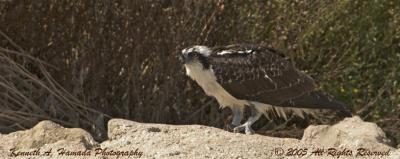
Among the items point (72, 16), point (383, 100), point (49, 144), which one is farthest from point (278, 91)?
point (49, 144)

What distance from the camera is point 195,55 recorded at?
6.80 m

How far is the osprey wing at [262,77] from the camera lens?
699cm

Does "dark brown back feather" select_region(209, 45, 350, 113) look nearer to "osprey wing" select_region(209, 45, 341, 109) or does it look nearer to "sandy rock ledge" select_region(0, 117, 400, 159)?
"osprey wing" select_region(209, 45, 341, 109)

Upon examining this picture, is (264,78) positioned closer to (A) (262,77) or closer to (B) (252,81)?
(A) (262,77)

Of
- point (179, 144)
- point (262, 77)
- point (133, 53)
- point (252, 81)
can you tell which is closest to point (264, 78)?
point (262, 77)

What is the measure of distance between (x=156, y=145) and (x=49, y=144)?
625mm

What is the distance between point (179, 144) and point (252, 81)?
147 cm

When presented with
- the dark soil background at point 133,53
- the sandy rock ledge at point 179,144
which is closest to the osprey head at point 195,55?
the dark soil background at point 133,53

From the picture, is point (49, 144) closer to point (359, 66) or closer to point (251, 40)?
point (251, 40)

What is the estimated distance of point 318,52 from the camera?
25.6 ft

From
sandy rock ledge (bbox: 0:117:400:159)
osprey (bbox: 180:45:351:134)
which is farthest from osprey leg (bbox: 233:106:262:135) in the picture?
sandy rock ledge (bbox: 0:117:400:159)

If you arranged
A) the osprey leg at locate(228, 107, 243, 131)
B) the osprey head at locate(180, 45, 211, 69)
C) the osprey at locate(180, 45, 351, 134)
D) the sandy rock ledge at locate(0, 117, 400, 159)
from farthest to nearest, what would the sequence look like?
the osprey leg at locate(228, 107, 243, 131) → the osprey at locate(180, 45, 351, 134) → the osprey head at locate(180, 45, 211, 69) → the sandy rock ledge at locate(0, 117, 400, 159)

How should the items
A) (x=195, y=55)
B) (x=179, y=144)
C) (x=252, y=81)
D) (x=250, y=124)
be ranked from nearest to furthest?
(x=179, y=144) → (x=195, y=55) → (x=250, y=124) → (x=252, y=81)

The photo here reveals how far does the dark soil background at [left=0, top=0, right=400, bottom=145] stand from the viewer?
7238mm
